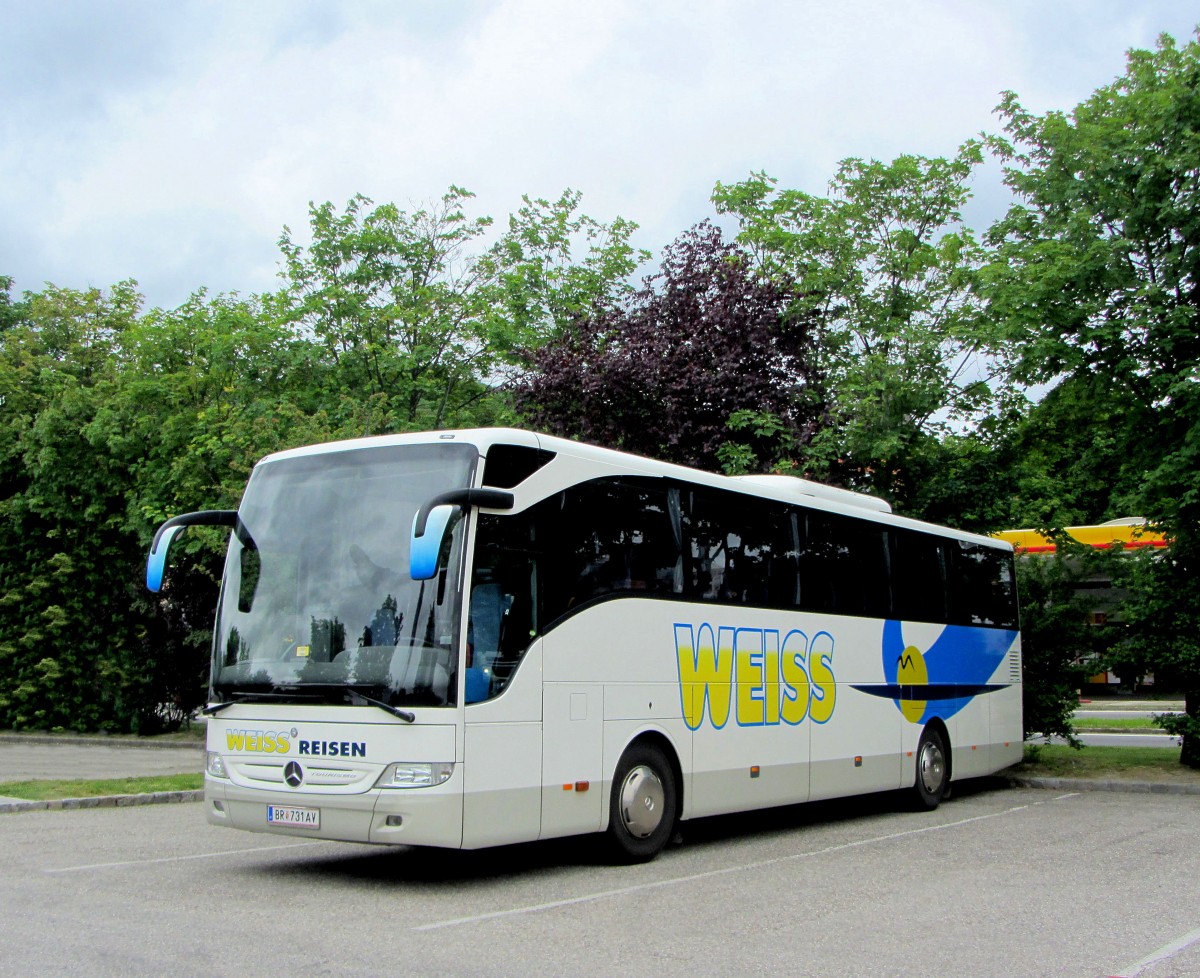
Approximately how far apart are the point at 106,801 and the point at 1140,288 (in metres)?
14.8

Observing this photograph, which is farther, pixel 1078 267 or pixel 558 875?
pixel 1078 267

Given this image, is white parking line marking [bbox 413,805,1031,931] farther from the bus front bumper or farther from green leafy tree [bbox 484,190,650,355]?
green leafy tree [bbox 484,190,650,355]

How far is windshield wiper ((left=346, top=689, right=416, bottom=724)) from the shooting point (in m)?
9.07

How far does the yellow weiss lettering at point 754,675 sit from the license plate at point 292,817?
3615mm

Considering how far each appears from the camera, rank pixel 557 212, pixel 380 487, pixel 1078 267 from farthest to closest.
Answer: pixel 557 212
pixel 1078 267
pixel 380 487

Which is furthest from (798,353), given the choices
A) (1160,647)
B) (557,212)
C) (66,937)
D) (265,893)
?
(66,937)

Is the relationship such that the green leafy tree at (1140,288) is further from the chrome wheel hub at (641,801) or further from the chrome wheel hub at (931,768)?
the chrome wheel hub at (641,801)

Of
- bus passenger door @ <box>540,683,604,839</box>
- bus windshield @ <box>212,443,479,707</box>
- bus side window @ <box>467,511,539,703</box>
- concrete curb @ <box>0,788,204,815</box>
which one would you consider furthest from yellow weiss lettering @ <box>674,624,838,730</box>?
concrete curb @ <box>0,788,204,815</box>

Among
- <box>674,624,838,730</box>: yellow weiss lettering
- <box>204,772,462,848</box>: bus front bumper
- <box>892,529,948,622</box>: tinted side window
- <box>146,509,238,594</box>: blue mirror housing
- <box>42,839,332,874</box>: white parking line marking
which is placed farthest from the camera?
<box>892,529,948,622</box>: tinted side window

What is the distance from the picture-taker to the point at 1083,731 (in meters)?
28.3

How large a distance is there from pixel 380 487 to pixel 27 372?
2233 centimetres

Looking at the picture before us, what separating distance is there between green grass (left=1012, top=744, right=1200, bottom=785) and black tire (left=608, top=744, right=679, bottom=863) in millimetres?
9796

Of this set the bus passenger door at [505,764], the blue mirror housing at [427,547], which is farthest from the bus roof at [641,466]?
the bus passenger door at [505,764]

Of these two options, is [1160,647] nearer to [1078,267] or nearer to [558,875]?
[1078,267]
